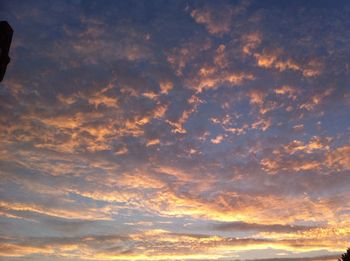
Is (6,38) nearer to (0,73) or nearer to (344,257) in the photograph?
(0,73)

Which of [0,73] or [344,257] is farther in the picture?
[344,257]

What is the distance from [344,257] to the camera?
5528 centimetres

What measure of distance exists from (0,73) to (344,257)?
58869 millimetres

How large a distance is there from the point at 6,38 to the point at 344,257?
5920cm

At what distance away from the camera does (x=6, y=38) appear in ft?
31.7

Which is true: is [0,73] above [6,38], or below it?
below

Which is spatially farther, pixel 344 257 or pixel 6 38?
pixel 344 257

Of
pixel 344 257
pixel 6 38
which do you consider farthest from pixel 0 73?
pixel 344 257

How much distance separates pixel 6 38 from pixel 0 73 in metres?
0.96
